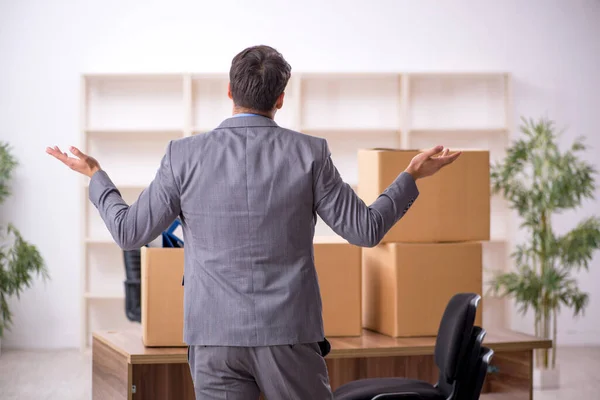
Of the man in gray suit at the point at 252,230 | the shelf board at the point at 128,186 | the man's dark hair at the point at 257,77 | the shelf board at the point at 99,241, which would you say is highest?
the man's dark hair at the point at 257,77

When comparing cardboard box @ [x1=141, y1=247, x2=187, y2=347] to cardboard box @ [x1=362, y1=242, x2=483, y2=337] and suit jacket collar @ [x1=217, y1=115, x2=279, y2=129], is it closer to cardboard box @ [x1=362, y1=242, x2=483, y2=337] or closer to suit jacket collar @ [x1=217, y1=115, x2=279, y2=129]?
cardboard box @ [x1=362, y1=242, x2=483, y2=337]

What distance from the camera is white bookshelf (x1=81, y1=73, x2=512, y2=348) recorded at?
22.1 ft

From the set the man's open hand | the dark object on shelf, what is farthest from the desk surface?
the dark object on shelf

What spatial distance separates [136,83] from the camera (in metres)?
6.80

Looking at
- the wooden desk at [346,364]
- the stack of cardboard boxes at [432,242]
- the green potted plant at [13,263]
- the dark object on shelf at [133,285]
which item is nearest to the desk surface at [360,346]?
the wooden desk at [346,364]

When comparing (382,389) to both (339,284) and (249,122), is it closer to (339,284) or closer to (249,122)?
(339,284)

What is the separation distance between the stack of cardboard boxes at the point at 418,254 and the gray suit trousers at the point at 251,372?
1.19 m

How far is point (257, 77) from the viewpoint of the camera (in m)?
1.81

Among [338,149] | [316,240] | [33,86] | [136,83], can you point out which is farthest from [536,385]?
[33,86]

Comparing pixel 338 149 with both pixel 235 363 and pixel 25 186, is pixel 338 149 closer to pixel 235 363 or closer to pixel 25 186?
pixel 25 186

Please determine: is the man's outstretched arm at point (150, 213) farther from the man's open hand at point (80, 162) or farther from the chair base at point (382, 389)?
the chair base at point (382, 389)

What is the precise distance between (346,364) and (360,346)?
42 cm

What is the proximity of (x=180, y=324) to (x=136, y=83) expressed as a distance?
429cm

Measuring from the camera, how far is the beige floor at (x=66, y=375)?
507cm
